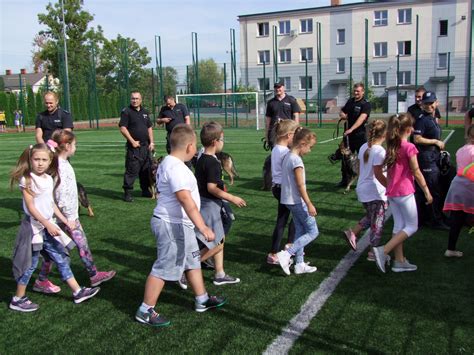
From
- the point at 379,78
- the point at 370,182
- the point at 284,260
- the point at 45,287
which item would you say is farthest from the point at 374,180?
the point at 379,78

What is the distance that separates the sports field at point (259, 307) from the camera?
3.51 metres

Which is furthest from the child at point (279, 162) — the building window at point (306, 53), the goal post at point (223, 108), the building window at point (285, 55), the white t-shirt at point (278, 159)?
the building window at point (285, 55)

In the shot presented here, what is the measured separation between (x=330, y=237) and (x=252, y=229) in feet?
3.48

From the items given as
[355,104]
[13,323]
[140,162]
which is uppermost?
[355,104]

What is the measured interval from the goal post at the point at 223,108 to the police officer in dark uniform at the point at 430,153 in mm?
23445

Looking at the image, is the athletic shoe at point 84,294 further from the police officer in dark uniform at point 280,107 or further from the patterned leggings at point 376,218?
the police officer in dark uniform at point 280,107

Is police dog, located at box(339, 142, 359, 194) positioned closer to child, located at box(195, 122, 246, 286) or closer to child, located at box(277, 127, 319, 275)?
child, located at box(277, 127, 319, 275)

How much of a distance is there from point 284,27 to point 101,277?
5297cm

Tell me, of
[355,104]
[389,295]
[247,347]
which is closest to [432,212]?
[389,295]

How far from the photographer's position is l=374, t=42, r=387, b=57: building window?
1970 inches

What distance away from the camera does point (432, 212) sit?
6.48m

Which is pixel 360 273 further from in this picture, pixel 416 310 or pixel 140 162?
pixel 140 162

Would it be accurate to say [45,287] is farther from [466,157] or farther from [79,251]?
[466,157]

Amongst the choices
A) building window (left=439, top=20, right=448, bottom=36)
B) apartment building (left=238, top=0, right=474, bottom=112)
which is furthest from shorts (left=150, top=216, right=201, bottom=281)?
building window (left=439, top=20, right=448, bottom=36)
